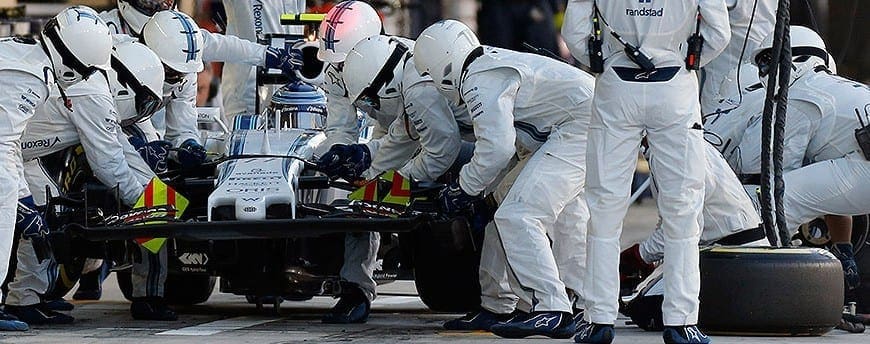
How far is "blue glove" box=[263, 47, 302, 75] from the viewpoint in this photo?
A: 489 inches

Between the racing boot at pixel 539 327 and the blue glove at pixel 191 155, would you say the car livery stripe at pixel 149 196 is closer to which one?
the blue glove at pixel 191 155

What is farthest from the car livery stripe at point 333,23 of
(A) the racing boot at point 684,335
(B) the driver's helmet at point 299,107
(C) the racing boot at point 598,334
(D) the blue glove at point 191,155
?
(A) the racing boot at point 684,335

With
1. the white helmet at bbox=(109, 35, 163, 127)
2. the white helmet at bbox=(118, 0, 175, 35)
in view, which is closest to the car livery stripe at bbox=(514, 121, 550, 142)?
the white helmet at bbox=(109, 35, 163, 127)

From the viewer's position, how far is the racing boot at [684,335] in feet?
28.4

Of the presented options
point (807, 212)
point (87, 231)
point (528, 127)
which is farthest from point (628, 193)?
point (87, 231)

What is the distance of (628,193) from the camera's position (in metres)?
8.91

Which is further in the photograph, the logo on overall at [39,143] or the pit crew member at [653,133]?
the logo on overall at [39,143]

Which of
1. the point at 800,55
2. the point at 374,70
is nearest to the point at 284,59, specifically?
the point at 374,70

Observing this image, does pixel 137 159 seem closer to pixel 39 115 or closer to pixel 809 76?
pixel 39 115

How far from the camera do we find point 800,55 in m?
10.9

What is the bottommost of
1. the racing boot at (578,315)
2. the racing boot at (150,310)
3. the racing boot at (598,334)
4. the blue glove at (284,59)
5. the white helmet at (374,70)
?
the racing boot at (150,310)

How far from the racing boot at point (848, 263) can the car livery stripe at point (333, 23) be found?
3.09m

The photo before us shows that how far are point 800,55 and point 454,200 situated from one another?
2.42 metres

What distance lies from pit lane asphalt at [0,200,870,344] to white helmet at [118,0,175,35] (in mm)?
1779
